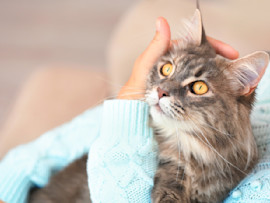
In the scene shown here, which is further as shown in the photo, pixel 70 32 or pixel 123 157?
pixel 70 32

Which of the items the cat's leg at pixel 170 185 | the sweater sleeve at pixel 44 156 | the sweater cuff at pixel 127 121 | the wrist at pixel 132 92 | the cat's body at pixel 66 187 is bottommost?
the cat's body at pixel 66 187

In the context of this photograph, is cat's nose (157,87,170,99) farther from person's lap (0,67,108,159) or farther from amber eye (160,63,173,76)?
person's lap (0,67,108,159)

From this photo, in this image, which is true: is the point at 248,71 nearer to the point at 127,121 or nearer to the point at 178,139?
the point at 178,139

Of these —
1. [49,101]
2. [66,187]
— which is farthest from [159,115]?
[49,101]

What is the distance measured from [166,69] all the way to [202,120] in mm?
244

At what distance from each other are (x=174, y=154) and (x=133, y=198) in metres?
0.21

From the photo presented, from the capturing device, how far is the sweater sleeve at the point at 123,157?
1.03 metres

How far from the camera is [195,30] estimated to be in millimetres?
1132

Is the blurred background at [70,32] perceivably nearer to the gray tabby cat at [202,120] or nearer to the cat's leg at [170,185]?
the gray tabby cat at [202,120]

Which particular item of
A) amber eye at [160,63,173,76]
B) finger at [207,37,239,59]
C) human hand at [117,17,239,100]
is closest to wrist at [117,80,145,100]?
human hand at [117,17,239,100]

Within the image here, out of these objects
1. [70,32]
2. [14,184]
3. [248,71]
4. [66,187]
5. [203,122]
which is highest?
[70,32]

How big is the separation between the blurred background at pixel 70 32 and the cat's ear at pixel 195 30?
0.33 metres

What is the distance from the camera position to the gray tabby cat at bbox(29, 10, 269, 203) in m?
0.98

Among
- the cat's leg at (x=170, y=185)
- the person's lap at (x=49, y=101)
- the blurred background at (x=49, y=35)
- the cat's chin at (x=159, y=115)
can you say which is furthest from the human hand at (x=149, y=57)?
the blurred background at (x=49, y=35)
